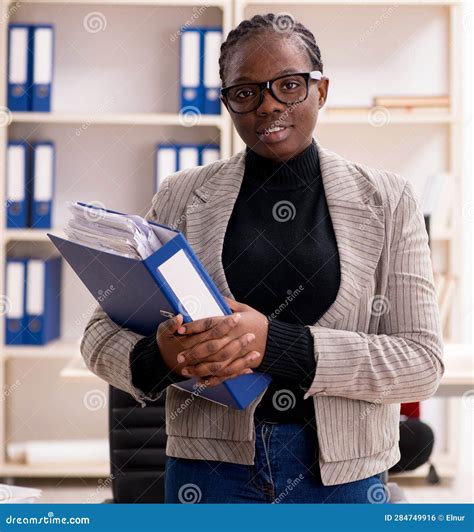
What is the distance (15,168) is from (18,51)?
43 cm

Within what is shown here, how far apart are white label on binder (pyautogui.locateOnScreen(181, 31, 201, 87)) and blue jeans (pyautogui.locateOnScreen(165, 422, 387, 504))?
92.3 inches

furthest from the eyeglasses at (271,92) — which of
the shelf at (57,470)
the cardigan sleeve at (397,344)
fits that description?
the shelf at (57,470)

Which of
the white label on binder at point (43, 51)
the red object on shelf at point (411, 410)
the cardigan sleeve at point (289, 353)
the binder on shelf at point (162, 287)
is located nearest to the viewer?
the binder on shelf at point (162, 287)

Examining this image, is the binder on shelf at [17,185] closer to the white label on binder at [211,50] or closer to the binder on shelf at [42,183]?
the binder on shelf at [42,183]

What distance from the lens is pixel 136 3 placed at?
128 inches

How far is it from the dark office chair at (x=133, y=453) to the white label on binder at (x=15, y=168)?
169 cm

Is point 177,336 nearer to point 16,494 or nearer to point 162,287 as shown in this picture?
point 162,287

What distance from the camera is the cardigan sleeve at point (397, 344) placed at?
3.19 ft

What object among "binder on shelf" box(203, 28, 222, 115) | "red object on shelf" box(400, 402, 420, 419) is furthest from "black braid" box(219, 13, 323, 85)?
"binder on shelf" box(203, 28, 222, 115)

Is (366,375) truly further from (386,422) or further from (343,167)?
(343,167)

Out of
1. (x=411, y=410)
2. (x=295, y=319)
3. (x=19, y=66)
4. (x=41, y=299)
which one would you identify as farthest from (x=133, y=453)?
(x=19, y=66)

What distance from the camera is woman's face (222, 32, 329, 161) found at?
3.40 feet

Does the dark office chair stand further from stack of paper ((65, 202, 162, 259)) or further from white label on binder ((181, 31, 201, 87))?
white label on binder ((181, 31, 201, 87))

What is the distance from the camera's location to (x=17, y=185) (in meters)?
3.17
